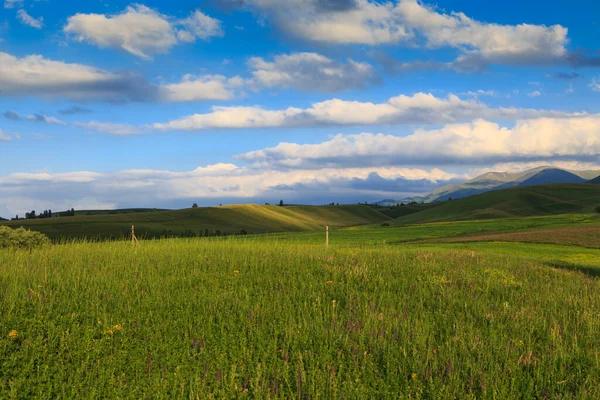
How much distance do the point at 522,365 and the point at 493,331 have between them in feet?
4.87

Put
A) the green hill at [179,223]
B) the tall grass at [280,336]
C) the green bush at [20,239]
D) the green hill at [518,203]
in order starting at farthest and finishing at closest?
the green hill at [518,203], the green hill at [179,223], the green bush at [20,239], the tall grass at [280,336]

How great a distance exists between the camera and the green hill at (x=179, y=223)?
10981cm

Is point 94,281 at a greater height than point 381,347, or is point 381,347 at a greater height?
point 94,281

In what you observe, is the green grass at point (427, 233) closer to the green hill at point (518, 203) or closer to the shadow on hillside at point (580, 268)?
the shadow on hillside at point (580, 268)

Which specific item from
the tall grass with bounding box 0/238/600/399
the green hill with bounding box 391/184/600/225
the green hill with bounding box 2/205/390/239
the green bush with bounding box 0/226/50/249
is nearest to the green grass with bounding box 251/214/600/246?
the green bush with bounding box 0/226/50/249

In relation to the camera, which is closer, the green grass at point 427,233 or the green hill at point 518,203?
the green grass at point 427,233

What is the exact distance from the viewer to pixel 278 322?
10.1 metres

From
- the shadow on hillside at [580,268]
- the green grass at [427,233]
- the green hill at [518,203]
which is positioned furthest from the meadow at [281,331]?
the green hill at [518,203]

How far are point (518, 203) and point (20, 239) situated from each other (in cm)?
14502

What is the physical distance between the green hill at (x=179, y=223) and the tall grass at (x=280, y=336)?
3175 inches

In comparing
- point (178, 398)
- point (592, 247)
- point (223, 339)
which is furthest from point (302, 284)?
point (592, 247)

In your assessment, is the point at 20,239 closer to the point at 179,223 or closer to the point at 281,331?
the point at 281,331

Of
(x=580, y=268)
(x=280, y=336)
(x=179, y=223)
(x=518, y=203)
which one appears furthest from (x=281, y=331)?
(x=518, y=203)

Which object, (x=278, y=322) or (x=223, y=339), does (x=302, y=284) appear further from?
(x=223, y=339)
